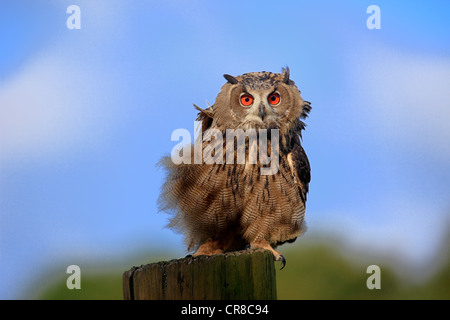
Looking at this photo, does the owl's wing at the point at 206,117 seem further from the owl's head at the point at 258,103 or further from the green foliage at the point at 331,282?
the green foliage at the point at 331,282

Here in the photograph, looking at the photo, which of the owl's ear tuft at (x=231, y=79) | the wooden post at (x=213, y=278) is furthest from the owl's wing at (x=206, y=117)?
the wooden post at (x=213, y=278)

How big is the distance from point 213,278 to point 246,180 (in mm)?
1573

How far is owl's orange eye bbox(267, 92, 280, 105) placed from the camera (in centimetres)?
451

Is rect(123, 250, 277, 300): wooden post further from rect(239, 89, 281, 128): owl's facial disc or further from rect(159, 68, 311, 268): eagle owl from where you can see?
rect(239, 89, 281, 128): owl's facial disc

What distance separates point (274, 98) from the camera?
4527mm

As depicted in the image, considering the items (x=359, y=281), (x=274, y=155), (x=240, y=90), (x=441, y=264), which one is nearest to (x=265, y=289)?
(x=274, y=155)

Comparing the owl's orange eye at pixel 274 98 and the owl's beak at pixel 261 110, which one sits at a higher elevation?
the owl's orange eye at pixel 274 98

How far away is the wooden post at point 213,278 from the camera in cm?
287

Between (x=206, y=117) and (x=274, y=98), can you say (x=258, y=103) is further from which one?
(x=206, y=117)

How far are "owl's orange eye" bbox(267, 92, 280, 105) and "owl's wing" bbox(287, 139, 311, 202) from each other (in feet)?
1.32

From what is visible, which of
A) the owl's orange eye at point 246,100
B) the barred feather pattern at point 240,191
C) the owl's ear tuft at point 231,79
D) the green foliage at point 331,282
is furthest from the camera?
the green foliage at point 331,282
